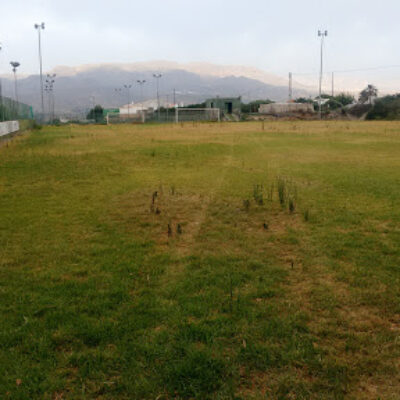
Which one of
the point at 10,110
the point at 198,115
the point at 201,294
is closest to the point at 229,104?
the point at 198,115

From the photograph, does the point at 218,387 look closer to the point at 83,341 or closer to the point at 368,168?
the point at 83,341

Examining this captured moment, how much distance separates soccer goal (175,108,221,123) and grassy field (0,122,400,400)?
5402cm

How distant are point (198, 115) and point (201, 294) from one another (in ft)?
200

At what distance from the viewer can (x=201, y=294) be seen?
4.46m

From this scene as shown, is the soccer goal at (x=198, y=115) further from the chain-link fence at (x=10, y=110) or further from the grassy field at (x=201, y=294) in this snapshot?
the grassy field at (x=201, y=294)

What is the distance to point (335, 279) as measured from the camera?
486 centimetres

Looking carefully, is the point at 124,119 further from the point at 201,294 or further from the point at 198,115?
the point at 201,294

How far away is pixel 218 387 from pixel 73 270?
8.99ft

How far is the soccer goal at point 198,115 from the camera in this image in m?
62.9

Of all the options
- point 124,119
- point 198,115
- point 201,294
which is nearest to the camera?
point 201,294

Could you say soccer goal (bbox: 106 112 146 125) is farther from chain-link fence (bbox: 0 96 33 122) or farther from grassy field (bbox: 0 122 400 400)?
grassy field (bbox: 0 122 400 400)

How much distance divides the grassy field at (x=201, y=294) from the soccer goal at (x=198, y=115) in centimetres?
5402

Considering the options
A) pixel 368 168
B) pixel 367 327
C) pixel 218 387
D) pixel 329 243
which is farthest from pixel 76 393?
pixel 368 168

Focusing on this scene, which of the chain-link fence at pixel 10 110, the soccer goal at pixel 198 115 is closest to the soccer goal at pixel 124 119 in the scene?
the soccer goal at pixel 198 115
